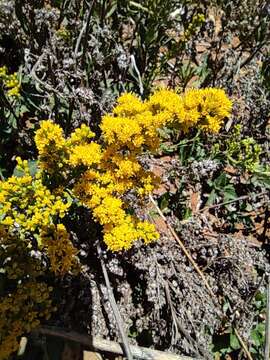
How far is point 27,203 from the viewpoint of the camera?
1847mm

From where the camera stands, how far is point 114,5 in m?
3.17

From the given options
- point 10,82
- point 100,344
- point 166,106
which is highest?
point 10,82

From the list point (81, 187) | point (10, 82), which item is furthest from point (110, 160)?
point (10, 82)

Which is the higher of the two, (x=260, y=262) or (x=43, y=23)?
(x=43, y=23)

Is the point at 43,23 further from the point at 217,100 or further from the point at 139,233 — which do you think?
the point at 139,233

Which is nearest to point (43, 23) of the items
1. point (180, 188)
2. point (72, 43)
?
point (72, 43)

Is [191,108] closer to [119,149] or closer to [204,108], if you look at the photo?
[204,108]

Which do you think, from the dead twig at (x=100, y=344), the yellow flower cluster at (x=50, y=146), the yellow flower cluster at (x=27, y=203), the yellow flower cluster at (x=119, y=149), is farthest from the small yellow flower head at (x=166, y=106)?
the dead twig at (x=100, y=344)

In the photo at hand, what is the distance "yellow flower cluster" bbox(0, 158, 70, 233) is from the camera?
5.86ft

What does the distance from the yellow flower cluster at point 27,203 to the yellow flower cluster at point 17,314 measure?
0.77ft

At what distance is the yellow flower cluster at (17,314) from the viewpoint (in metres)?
1.75

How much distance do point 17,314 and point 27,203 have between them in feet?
1.40

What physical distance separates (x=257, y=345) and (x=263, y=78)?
1704 millimetres

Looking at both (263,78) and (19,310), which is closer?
(19,310)
